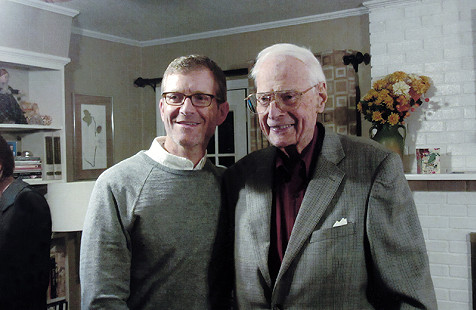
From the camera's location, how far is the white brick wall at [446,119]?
341cm

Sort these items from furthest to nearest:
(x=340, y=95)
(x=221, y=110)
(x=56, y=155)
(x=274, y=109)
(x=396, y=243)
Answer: (x=340, y=95) < (x=56, y=155) < (x=221, y=110) < (x=274, y=109) < (x=396, y=243)

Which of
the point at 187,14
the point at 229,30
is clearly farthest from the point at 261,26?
the point at 187,14

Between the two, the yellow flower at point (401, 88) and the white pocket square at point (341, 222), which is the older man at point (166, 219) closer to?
the white pocket square at point (341, 222)

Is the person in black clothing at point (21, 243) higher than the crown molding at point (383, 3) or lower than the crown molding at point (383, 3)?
lower

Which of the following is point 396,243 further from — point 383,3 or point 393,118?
point 383,3

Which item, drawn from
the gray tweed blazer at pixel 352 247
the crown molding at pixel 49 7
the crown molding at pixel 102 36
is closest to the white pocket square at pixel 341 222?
the gray tweed blazer at pixel 352 247

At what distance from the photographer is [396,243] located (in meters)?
1.17

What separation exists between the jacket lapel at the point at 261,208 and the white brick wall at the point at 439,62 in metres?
2.54

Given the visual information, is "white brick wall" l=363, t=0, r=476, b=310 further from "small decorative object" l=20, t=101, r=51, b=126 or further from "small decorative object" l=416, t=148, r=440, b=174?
"small decorative object" l=20, t=101, r=51, b=126

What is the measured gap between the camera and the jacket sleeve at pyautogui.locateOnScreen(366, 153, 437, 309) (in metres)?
1.17

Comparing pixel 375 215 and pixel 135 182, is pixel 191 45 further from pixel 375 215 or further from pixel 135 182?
pixel 375 215

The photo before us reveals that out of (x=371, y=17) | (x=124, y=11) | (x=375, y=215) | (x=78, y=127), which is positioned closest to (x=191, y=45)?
(x=124, y=11)

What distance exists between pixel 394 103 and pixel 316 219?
7.97 ft

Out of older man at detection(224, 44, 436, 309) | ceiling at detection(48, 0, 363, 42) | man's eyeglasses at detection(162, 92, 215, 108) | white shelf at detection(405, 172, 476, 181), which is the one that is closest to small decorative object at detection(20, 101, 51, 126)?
ceiling at detection(48, 0, 363, 42)
